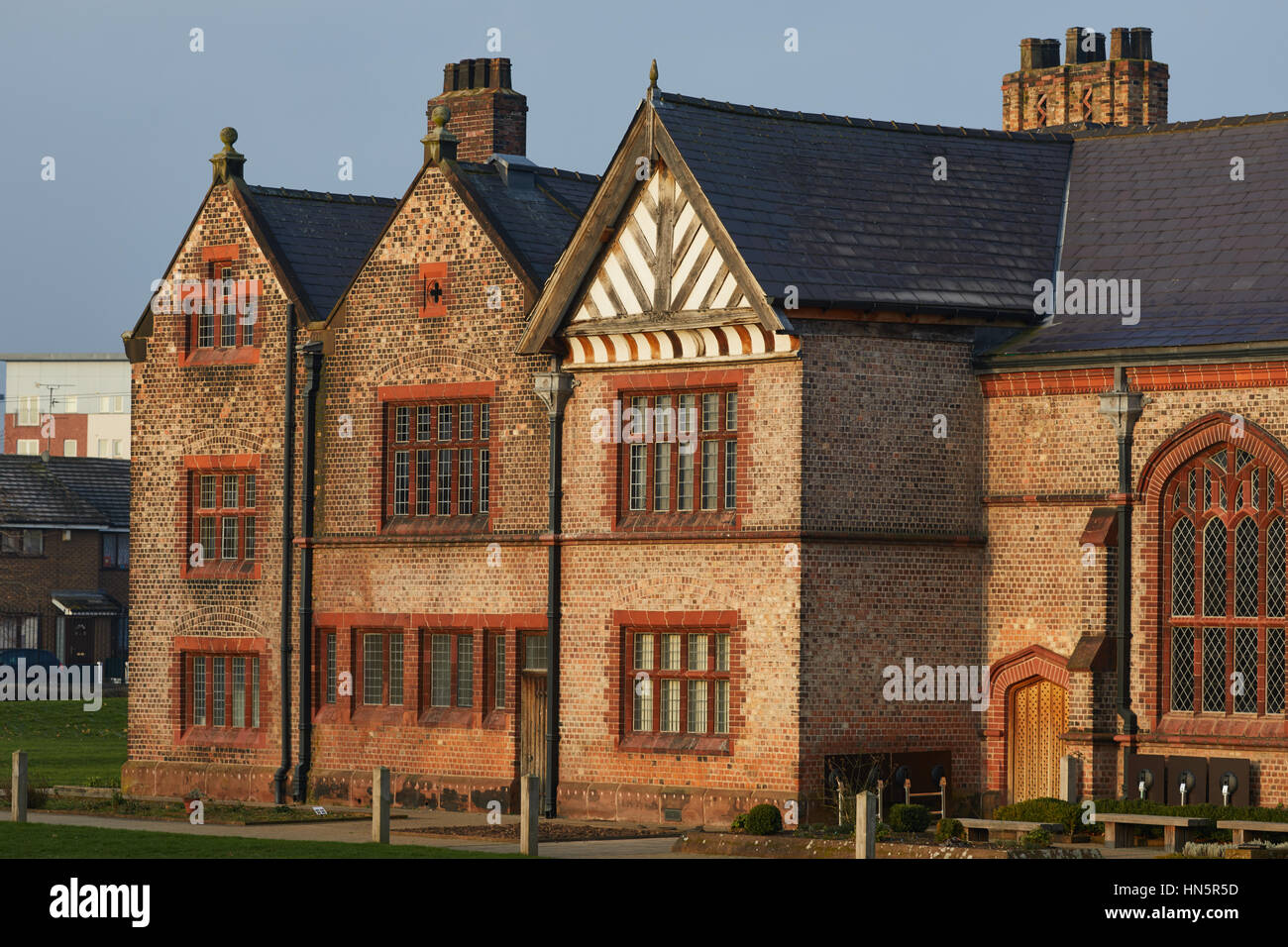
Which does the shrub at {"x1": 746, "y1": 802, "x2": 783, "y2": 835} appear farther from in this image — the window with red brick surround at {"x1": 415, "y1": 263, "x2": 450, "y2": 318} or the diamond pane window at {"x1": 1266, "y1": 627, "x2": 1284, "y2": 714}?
the window with red brick surround at {"x1": 415, "y1": 263, "x2": 450, "y2": 318}

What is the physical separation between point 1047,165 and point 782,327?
714 cm

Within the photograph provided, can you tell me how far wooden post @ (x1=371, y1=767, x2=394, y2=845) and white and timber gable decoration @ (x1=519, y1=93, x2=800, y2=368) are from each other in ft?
24.0

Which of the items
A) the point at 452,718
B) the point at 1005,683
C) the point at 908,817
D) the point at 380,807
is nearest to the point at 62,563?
the point at 452,718

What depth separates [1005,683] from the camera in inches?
1273

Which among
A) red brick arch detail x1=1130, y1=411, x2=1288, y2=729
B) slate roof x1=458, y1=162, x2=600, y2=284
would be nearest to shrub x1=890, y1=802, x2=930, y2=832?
red brick arch detail x1=1130, y1=411, x2=1288, y2=729

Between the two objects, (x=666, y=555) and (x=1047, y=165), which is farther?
(x=1047, y=165)

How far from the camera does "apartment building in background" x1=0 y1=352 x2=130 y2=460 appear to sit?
13138cm

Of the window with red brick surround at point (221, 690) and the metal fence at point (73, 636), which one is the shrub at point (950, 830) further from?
the metal fence at point (73, 636)

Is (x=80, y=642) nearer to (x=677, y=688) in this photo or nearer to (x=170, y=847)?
(x=677, y=688)

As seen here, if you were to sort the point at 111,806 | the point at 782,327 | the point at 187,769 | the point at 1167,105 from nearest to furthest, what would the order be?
the point at 782,327
the point at 111,806
the point at 187,769
the point at 1167,105

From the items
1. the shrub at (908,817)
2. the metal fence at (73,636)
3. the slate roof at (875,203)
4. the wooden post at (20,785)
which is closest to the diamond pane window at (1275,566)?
the slate roof at (875,203)

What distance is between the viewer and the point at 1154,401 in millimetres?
30906
